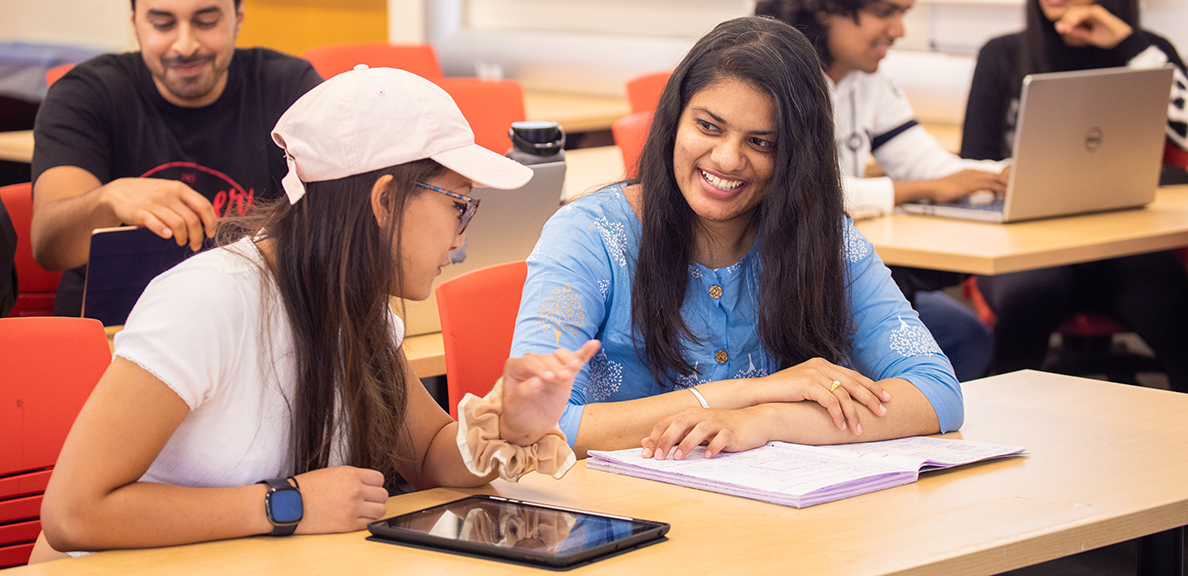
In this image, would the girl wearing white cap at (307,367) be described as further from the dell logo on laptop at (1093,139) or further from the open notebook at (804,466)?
the dell logo on laptop at (1093,139)

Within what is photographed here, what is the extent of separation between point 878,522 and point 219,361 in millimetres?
717

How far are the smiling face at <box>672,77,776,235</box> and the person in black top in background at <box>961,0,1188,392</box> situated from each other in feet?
5.28

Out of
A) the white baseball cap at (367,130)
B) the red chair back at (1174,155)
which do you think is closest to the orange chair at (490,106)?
the red chair back at (1174,155)

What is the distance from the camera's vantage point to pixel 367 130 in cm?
131

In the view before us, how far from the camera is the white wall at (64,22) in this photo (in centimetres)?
557

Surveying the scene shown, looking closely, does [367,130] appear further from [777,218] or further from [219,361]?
[777,218]

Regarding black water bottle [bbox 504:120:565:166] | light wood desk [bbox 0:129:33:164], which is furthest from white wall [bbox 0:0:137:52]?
black water bottle [bbox 504:120:565:166]

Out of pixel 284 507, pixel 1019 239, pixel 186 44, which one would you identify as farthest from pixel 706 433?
pixel 186 44

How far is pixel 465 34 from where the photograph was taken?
587 centimetres

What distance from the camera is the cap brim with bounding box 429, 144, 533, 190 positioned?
52.9 inches

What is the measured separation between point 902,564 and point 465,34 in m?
5.04

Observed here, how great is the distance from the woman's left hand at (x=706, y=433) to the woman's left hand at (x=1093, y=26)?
224cm

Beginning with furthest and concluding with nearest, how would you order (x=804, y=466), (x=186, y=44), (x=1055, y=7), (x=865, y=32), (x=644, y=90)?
(x=644, y=90) → (x=1055, y=7) → (x=865, y=32) → (x=186, y=44) → (x=804, y=466)

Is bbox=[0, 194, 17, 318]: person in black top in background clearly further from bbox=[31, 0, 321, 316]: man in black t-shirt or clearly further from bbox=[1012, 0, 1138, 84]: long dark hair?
bbox=[1012, 0, 1138, 84]: long dark hair
